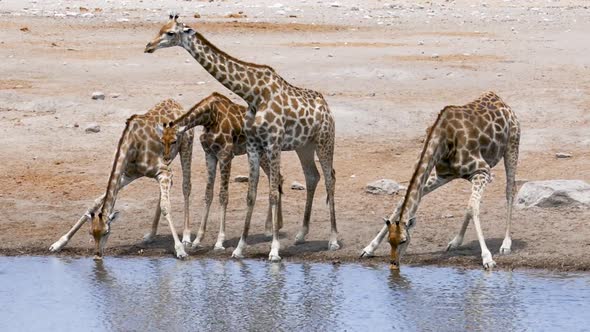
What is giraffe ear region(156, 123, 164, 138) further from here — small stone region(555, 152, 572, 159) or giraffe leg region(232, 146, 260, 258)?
small stone region(555, 152, 572, 159)

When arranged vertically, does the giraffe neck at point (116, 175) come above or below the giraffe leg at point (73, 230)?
above

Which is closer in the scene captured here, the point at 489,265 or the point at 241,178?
the point at 489,265

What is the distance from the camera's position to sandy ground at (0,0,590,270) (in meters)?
14.9

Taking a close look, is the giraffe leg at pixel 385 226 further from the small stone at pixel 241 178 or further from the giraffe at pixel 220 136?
the small stone at pixel 241 178

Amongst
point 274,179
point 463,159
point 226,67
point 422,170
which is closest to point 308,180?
point 274,179

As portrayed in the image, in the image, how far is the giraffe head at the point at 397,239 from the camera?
42.3 feet

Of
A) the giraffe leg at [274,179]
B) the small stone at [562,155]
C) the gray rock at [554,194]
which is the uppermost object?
the giraffe leg at [274,179]

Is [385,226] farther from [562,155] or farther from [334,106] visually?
[334,106]

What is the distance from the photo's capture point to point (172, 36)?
562 inches

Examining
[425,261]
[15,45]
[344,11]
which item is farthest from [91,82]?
[344,11]

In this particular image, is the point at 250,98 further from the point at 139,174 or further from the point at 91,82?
the point at 91,82

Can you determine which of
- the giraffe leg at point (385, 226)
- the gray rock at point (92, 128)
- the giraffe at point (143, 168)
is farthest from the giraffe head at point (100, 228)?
the gray rock at point (92, 128)

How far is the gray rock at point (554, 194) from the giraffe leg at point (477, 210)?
2.03 metres

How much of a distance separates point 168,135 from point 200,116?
0.52 m
